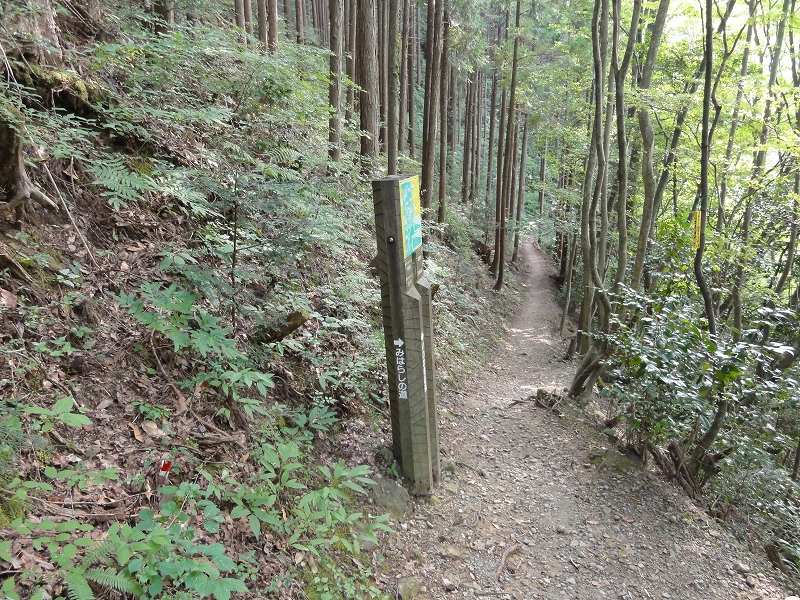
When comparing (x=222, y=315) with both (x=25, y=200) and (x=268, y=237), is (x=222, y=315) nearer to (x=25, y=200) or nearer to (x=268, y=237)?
(x=268, y=237)

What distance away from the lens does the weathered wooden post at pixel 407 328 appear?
390cm

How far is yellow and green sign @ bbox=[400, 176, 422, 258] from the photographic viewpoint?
3.93 metres

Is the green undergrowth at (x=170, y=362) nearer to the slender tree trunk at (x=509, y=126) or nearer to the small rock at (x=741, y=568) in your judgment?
the small rock at (x=741, y=568)

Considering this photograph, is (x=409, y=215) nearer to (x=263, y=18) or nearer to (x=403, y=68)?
(x=263, y=18)

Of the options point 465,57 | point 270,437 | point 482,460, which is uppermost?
point 465,57

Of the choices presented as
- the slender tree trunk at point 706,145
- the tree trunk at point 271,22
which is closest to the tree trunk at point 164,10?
the tree trunk at point 271,22

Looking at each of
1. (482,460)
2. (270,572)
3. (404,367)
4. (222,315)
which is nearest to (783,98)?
(482,460)

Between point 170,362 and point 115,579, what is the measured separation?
6.36ft

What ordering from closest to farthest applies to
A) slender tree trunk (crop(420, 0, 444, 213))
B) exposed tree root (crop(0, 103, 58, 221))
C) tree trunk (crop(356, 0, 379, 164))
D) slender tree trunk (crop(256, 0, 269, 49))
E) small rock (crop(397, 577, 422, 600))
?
exposed tree root (crop(0, 103, 58, 221)), small rock (crop(397, 577, 422, 600)), tree trunk (crop(356, 0, 379, 164)), slender tree trunk (crop(256, 0, 269, 49)), slender tree trunk (crop(420, 0, 444, 213))

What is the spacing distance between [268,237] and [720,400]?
507 centimetres

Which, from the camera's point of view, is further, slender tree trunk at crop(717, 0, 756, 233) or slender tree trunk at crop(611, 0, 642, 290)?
slender tree trunk at crop(717, 0, 756, 233)

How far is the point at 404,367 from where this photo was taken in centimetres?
Result: 428

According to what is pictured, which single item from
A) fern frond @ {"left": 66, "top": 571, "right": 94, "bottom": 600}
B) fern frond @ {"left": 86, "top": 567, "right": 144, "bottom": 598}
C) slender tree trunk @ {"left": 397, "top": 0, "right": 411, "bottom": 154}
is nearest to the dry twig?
fern frond @ {"left": 86, "top": 567, "right": 144, "bottom": 598}

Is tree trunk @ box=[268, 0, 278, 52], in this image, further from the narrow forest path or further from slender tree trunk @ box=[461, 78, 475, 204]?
slender tree trunk @ box=[461, 78, 475, 204]
